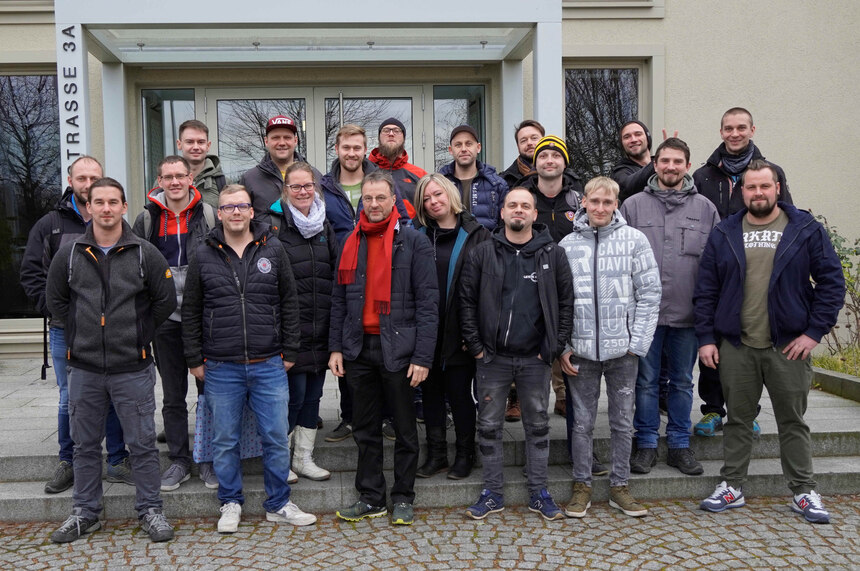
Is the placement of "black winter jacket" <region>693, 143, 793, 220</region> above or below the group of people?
above

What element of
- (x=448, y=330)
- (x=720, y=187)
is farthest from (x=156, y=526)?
(x=720, y=187)

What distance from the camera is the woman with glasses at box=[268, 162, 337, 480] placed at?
4.48 m

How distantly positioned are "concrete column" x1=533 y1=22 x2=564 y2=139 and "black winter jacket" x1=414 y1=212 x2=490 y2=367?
296cm

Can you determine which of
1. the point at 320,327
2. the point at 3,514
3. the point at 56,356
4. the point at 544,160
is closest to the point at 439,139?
the point at 544,160

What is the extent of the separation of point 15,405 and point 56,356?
2.20m

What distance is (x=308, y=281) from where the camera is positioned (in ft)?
14.9

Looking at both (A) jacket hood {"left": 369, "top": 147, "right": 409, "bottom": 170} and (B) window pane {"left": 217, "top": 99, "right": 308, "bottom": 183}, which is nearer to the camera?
(A) jacket hood {"left": 369, "top": 147, "right": 409, "bottom": 170}

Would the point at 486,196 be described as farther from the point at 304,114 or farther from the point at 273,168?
the point at 304,114

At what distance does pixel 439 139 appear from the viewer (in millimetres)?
9188

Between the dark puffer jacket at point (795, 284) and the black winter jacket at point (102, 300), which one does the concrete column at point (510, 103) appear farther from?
the black winter jacket at point (102, 300)

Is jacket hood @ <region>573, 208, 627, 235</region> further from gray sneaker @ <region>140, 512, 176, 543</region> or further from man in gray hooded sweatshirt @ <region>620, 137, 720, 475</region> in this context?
gray sneaker @ <region>140, 512, 176, 543</region>


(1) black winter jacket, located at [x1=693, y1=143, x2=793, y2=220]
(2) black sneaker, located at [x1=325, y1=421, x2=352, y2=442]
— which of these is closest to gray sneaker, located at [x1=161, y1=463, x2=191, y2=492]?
(2) black sneaker, located at [x1=325, y1=421, x2=352, y2=442]

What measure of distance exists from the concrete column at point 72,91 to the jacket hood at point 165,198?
3.07 m

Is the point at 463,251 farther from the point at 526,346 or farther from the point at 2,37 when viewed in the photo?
the point at 2,37
